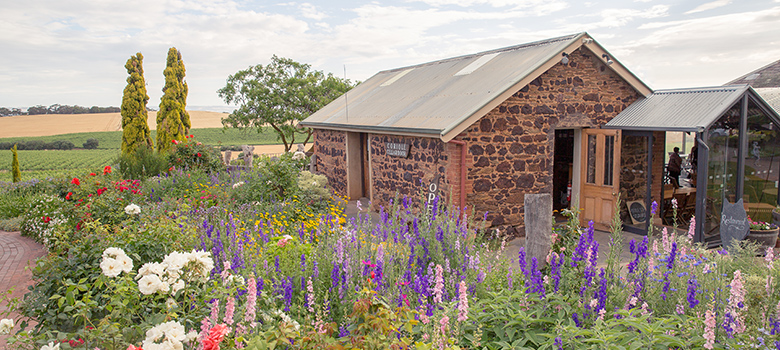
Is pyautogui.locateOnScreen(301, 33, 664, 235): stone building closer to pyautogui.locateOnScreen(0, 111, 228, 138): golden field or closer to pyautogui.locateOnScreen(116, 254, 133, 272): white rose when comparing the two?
pyautogui.locateOnScreen(116, 254, 133, 272): white rose

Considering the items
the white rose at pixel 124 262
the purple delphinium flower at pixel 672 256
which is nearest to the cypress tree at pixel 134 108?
the white rose at pixel 124 262

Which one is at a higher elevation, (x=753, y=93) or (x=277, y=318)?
(x=753, y=93)

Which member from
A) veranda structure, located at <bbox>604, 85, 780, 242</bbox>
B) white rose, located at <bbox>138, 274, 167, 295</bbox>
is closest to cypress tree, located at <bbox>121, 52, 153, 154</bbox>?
veranda structure, located at <bbox>604, 85, 780, 242</bbox>

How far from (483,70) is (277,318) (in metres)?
9.12

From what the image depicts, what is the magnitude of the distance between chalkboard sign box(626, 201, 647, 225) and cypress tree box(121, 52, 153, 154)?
16749mm

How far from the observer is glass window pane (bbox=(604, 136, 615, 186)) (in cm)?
1002

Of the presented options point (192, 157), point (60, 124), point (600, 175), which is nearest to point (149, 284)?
point (600, 175)

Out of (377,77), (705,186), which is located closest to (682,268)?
(705,186)

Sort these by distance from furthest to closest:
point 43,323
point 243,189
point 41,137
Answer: point 41,137
point 243,189
point 43,323

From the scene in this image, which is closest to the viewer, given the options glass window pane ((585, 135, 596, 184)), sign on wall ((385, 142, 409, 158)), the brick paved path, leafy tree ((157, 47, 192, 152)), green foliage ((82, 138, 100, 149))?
the brick paved path

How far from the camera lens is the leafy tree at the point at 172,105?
1991 cm

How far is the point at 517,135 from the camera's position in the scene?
31.3 ft

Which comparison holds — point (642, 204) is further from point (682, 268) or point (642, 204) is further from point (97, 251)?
point (97, 251)

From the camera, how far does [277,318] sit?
11.4 ft
